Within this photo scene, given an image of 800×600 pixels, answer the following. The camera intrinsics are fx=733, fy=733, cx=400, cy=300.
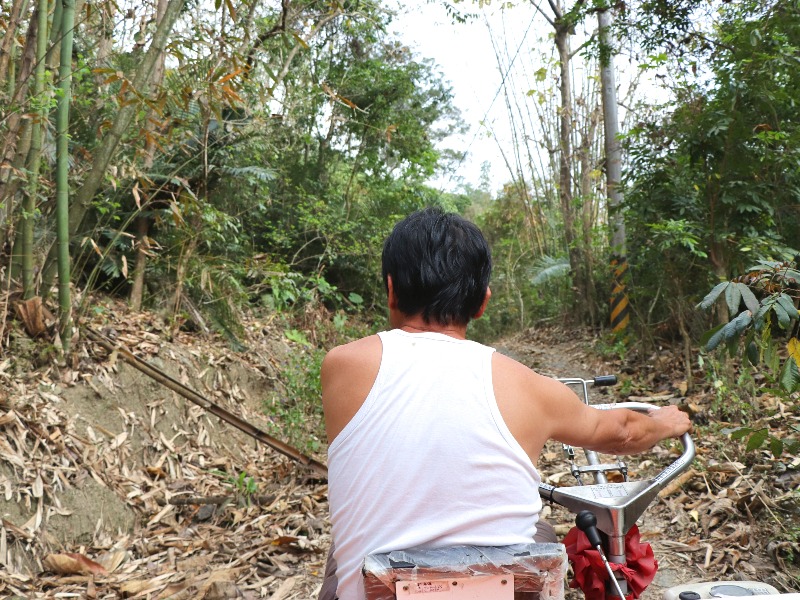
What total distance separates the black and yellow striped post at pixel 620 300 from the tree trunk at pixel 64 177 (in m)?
5.50

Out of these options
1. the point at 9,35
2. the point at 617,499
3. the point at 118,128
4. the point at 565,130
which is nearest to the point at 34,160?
the point at 118,128

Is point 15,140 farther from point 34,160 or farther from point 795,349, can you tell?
point 795,349

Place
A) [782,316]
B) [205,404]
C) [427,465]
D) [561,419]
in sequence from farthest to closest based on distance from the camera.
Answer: [205,404]
[782,316]
[561,419]
[427,465]

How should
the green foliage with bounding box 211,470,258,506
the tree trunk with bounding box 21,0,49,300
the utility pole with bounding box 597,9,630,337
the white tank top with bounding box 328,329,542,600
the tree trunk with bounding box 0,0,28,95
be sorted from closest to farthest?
1. the white tank top with bounding box 328,329,542,600
2. the tree trunk with bounding box 0,0,28,95
3. the tree trunk with bounding box 21,0,49,300
4. the green foliage with bounding box 211,470,258,506
5. the utility pole with bounding box 597,9,630,337

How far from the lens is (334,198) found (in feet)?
37.0

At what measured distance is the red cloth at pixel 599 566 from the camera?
1.88 meters

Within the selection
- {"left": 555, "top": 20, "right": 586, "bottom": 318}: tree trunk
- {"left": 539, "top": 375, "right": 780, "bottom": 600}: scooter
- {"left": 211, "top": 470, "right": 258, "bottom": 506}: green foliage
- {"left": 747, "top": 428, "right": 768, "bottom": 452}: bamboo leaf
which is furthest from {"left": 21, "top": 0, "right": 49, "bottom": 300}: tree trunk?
{"left": 555, "top": 20, "right": 586, "bottom": 318}: tree trunk

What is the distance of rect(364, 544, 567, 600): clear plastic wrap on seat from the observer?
138 centimetres

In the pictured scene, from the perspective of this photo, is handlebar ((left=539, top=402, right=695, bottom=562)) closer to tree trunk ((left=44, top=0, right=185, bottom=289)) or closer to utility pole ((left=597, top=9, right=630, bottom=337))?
tree trunk ((left=44, top=0, right=185, bottom=289))

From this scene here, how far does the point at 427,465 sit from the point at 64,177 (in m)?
3.53

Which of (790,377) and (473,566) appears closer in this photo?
(473,566)

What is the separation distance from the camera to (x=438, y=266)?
1.78 metres

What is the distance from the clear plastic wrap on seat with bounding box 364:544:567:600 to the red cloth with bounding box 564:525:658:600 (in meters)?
0.45

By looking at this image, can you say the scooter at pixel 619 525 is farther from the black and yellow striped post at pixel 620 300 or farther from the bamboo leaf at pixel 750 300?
the black and yellow striped post at pixel 620 300
